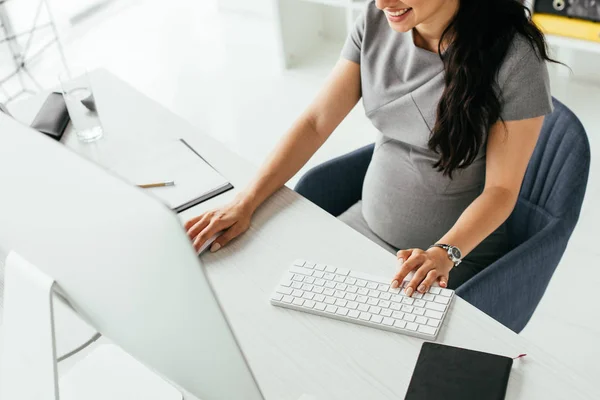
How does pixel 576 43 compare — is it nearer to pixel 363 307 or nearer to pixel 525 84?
pixel 525 84

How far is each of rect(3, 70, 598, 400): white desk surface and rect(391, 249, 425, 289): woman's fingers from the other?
0.03 metres

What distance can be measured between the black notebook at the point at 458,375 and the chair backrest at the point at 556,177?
50 centimetres

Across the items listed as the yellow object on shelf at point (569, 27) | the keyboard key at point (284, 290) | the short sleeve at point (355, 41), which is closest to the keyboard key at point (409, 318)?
the keyboard key at point (284, 290)

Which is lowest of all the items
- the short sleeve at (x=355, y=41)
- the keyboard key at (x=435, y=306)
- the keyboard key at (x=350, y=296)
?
the keyboard key at (x=435, y=306)

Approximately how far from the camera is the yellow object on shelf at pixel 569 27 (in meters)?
2.56

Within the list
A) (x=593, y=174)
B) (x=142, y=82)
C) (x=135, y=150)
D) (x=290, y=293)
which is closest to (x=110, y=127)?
(x=135, y=150)

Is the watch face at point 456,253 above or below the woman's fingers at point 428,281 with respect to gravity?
below

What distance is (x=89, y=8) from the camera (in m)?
4.47

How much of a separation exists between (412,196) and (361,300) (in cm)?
44

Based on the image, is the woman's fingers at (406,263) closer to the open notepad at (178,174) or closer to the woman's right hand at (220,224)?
the woman's right hand at (220,224)

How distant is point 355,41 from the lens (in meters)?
1.54

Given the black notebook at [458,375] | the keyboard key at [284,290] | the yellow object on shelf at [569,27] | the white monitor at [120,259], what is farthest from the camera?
the yellow object on shelf at [569,27]

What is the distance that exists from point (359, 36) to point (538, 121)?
444mm

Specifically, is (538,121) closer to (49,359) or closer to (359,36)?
(359,36)
